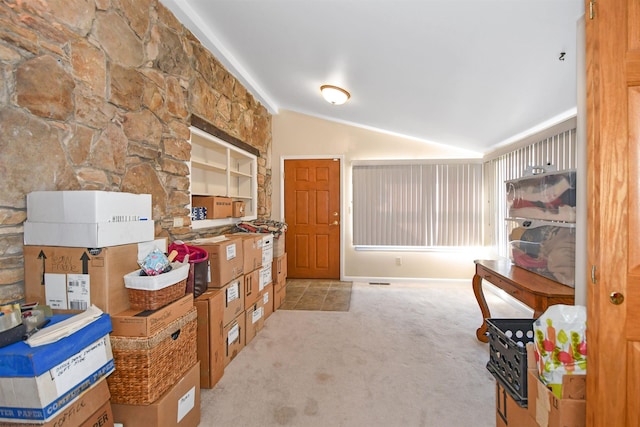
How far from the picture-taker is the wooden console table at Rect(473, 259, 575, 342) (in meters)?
1.84

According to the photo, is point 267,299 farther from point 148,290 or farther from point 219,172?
point 148,290

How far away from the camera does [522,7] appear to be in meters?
1.59

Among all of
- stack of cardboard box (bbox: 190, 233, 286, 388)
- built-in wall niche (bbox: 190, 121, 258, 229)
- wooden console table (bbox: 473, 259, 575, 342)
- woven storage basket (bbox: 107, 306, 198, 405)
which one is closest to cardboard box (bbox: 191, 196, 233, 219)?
built-in wall niche (bbox: 190, 121, 258, 229)

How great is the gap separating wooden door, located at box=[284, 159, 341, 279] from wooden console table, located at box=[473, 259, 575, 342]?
252 cm

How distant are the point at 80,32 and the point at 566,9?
2624 millimetres

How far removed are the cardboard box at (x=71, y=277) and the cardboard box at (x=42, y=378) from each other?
0.84 feet

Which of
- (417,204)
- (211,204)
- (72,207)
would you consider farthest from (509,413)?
(417,204)

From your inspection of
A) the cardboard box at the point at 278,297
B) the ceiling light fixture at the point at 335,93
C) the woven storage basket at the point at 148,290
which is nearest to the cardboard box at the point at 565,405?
Answer: the woven storage basket at the point at 148,290

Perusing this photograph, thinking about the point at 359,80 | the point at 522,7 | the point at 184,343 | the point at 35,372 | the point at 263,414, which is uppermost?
the point at 359,80

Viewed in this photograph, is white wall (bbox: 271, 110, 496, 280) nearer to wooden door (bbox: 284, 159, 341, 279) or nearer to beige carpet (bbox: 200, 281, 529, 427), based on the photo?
wooden door (bbox: 284, 159, 341, 279)

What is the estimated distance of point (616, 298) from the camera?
3.72ft

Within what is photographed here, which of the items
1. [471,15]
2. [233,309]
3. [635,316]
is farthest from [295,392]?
→ [471,15]

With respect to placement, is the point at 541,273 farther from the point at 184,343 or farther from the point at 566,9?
the point at 184,343

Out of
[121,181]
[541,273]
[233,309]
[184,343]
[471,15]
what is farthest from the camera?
[233,309]
